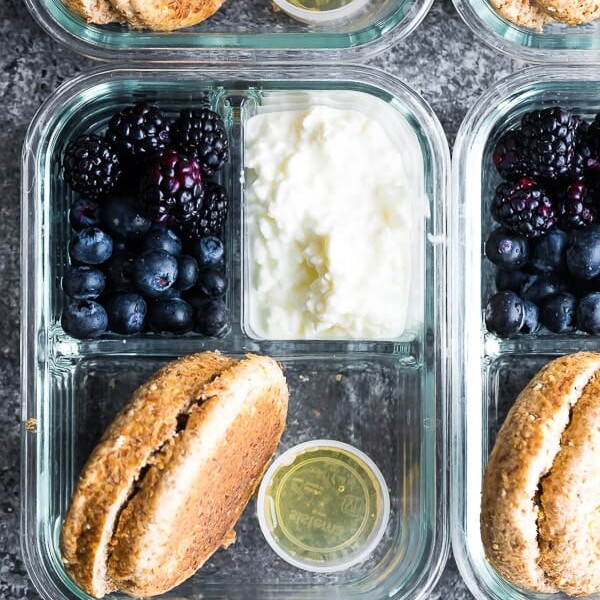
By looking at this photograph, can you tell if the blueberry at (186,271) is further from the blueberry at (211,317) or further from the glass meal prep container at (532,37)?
the glass meal prep container at (532,37)

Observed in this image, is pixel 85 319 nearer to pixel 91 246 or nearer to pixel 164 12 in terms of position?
pixel 91 246

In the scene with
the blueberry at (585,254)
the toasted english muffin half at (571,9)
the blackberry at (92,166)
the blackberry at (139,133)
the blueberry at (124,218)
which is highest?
the toasted english muffin half at (571,9)

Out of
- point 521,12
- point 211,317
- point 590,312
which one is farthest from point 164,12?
point 590,312

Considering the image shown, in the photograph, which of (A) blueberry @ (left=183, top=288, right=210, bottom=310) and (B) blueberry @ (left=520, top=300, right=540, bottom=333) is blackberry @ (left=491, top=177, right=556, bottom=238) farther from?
(A) blueberry @ (left=183, top=288, right=210, bottom=310)

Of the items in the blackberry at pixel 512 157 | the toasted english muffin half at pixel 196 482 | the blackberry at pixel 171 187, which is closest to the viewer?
the toasted english muffin half at pixel 196 482

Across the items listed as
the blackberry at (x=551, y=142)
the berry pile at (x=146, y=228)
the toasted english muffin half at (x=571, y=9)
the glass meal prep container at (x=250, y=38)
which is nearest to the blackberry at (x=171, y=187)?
the berry pile at (x=146, y=228)

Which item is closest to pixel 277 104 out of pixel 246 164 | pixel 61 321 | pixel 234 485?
pixel 246 164
